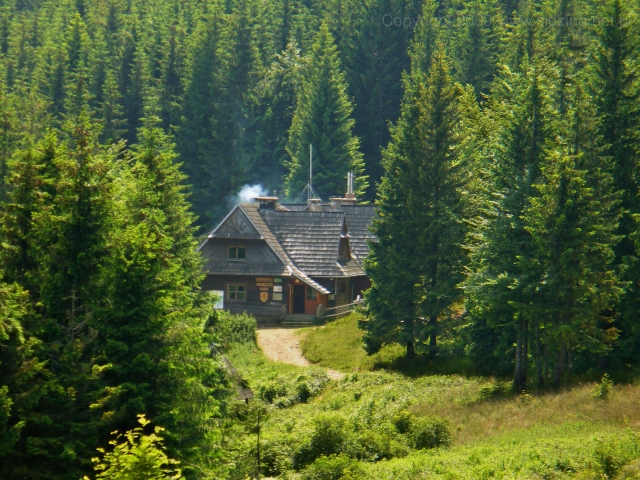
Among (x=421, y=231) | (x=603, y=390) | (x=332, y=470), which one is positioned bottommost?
(x=332, y=470)

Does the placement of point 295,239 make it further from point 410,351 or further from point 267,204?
point 410,351

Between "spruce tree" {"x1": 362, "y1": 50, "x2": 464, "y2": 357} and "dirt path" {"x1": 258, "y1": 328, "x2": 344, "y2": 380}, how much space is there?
12.9ft

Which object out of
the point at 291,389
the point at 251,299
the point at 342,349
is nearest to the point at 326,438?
the point at 291,389

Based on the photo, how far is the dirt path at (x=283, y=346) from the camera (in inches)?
1730

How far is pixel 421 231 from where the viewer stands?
40.9m

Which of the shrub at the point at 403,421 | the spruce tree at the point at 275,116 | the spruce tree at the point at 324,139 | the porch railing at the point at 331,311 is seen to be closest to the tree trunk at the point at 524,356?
the shrub at the point at 403,421

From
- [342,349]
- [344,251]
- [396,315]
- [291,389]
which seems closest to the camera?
[291,389]

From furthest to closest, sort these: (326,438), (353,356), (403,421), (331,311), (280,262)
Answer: (280,262), (331,311), (353,356), (403,421), (326,438)

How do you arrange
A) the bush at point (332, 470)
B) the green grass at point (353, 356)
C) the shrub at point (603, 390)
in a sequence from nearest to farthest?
the bush at point (332, 470), the shrub at point (603, 390), the green grass at point (353, 356)

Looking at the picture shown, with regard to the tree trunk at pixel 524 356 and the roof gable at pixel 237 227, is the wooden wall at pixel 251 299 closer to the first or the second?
the roof gable at pixel 237 227

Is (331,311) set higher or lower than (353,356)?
higher

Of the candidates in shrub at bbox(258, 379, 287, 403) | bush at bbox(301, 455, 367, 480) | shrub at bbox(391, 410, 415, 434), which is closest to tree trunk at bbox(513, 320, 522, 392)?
shrub at bbox(391, 410, 415, 434)

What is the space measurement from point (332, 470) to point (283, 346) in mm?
24012

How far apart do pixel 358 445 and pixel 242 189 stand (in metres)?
54.9
